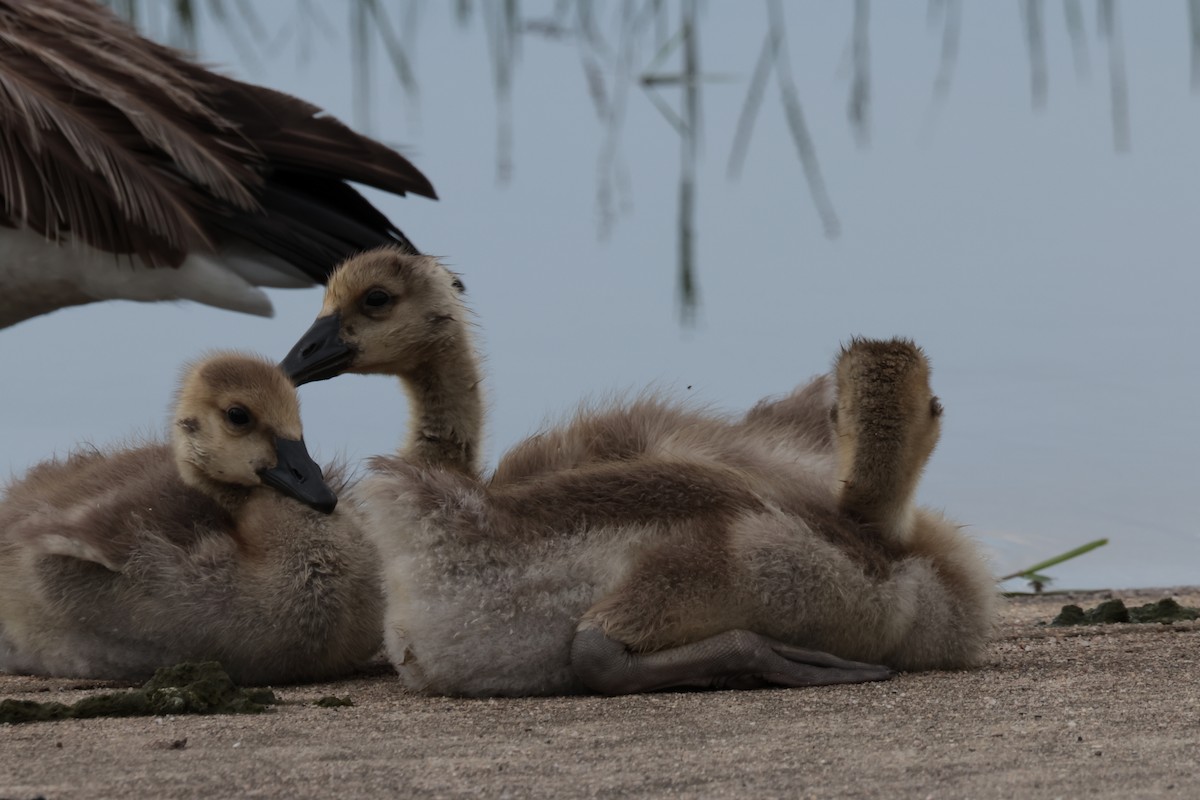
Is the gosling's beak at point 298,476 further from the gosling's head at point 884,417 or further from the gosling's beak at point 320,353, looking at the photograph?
the gosling's head at point 884,417

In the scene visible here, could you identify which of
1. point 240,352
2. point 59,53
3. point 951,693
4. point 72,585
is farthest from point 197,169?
point 951,693

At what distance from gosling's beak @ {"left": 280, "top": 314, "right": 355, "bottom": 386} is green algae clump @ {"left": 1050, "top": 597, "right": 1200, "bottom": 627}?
276 cm

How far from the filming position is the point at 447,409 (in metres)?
4.90

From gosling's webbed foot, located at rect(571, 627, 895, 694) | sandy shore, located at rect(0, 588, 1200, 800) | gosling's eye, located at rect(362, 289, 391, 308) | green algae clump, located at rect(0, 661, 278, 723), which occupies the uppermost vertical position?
gosling's eye, located at rect(362, 289, 391, 308)

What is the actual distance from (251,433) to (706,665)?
5.19ft

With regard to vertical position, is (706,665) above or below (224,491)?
below

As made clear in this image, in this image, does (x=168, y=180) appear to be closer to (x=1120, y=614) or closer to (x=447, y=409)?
(x=447, y=409)

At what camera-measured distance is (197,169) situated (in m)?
6.61

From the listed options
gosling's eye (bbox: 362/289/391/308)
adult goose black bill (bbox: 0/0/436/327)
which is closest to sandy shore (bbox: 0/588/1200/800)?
gosling's eye (bbox: 362/289/391/308)

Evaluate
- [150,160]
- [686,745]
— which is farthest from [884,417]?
[150,160]

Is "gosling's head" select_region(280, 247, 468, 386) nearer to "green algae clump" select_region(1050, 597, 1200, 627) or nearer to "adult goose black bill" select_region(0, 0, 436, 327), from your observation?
"adult goose black bill" select_region(0, 0, 436, 327)

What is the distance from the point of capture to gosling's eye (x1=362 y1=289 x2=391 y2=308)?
4812 millimetres

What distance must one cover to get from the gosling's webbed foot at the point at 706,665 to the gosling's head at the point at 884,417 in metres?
0.47

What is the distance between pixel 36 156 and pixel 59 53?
1.71ft
